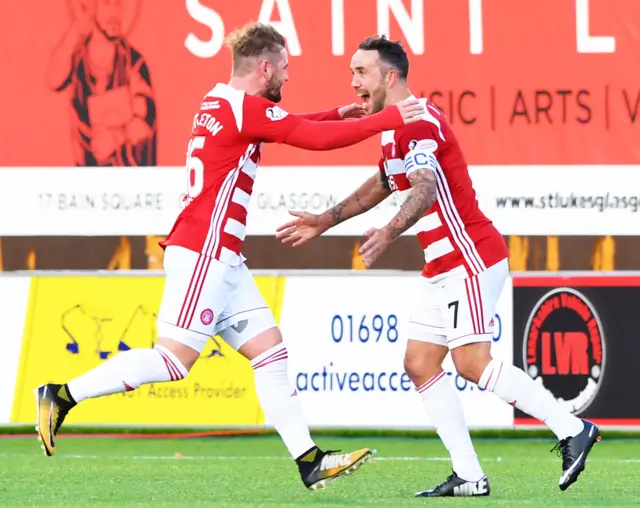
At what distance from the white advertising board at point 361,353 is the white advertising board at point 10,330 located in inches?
64.6

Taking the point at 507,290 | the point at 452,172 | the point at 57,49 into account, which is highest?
the point at 57,49

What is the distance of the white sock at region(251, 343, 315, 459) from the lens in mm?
6617

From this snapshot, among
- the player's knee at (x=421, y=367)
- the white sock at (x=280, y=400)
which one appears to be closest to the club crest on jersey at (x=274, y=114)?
the white sock at (x=280, y=400)

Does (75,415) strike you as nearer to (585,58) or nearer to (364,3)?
(364,3)

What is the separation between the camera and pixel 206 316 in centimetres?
655

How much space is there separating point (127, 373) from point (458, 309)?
140cm

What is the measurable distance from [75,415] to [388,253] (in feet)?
8.06

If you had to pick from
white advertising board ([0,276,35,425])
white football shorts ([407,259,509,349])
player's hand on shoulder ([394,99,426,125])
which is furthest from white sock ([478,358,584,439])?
white advertising board ([0,276,35,425])

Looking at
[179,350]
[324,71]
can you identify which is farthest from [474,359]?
[324,71]

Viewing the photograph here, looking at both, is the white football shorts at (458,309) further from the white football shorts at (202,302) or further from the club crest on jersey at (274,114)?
the club crest on jersey at (274,114)

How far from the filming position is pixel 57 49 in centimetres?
1104

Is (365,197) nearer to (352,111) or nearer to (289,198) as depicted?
(352,111)

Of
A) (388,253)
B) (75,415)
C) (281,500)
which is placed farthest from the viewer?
(388,253)

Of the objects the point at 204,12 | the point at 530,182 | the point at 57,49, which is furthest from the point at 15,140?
the point at 530,182
